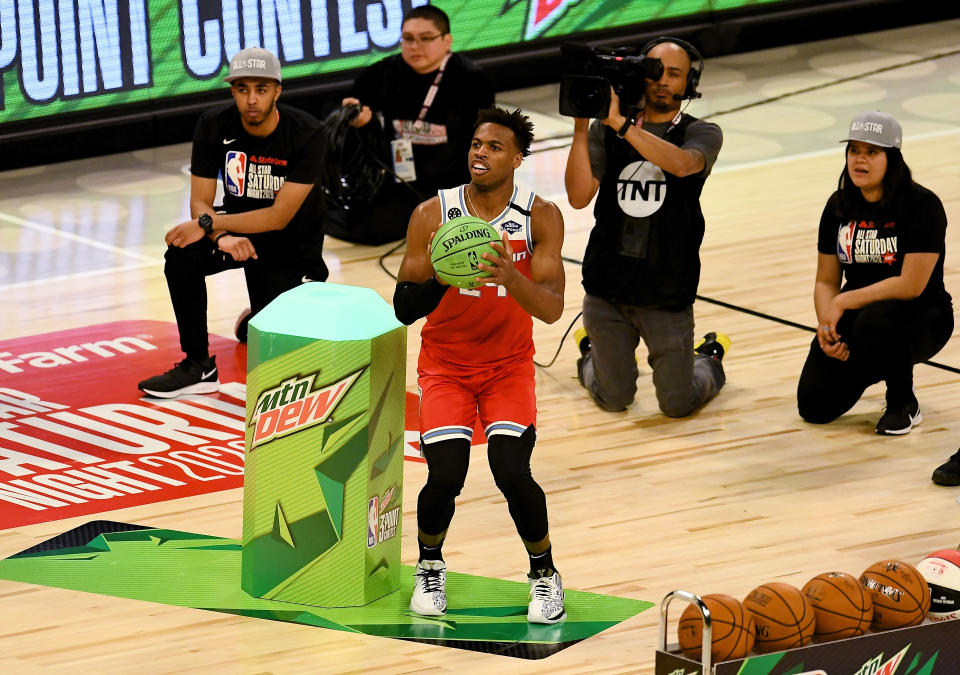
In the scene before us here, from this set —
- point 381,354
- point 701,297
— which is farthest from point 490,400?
point 701,297

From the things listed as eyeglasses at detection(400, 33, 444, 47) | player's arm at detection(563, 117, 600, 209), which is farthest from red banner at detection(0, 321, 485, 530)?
eyeglasses at detection(400, 33, 444, 47)

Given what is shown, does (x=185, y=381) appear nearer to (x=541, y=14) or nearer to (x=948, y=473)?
(x=948, y=473)

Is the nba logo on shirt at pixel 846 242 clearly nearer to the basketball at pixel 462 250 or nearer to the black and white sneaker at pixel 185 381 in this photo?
the basketball at pixel 462 250

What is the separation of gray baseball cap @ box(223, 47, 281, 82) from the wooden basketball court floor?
5.49ft

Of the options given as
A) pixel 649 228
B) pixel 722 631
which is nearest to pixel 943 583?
pixel 722 631

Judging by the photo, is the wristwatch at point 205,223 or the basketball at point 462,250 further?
the wristwatch at point 205,223

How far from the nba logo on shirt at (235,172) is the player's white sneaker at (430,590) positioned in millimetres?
3094

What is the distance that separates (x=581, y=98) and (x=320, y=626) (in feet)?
8.46

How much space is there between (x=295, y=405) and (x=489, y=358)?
668mm

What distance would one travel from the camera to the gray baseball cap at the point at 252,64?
748 cm

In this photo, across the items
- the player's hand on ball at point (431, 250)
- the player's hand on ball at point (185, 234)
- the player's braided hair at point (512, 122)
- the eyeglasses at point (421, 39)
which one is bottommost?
the player's hand on ball at point (185, 234)

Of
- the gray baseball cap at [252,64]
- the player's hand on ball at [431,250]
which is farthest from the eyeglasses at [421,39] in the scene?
the player's hand on ball at [431,250]

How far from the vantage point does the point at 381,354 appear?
532cm

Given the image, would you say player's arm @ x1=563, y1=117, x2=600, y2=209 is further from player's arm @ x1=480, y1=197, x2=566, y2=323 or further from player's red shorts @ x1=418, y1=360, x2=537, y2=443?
player's red shorts @ x1=418, y1=360, x2=537, y2=443
